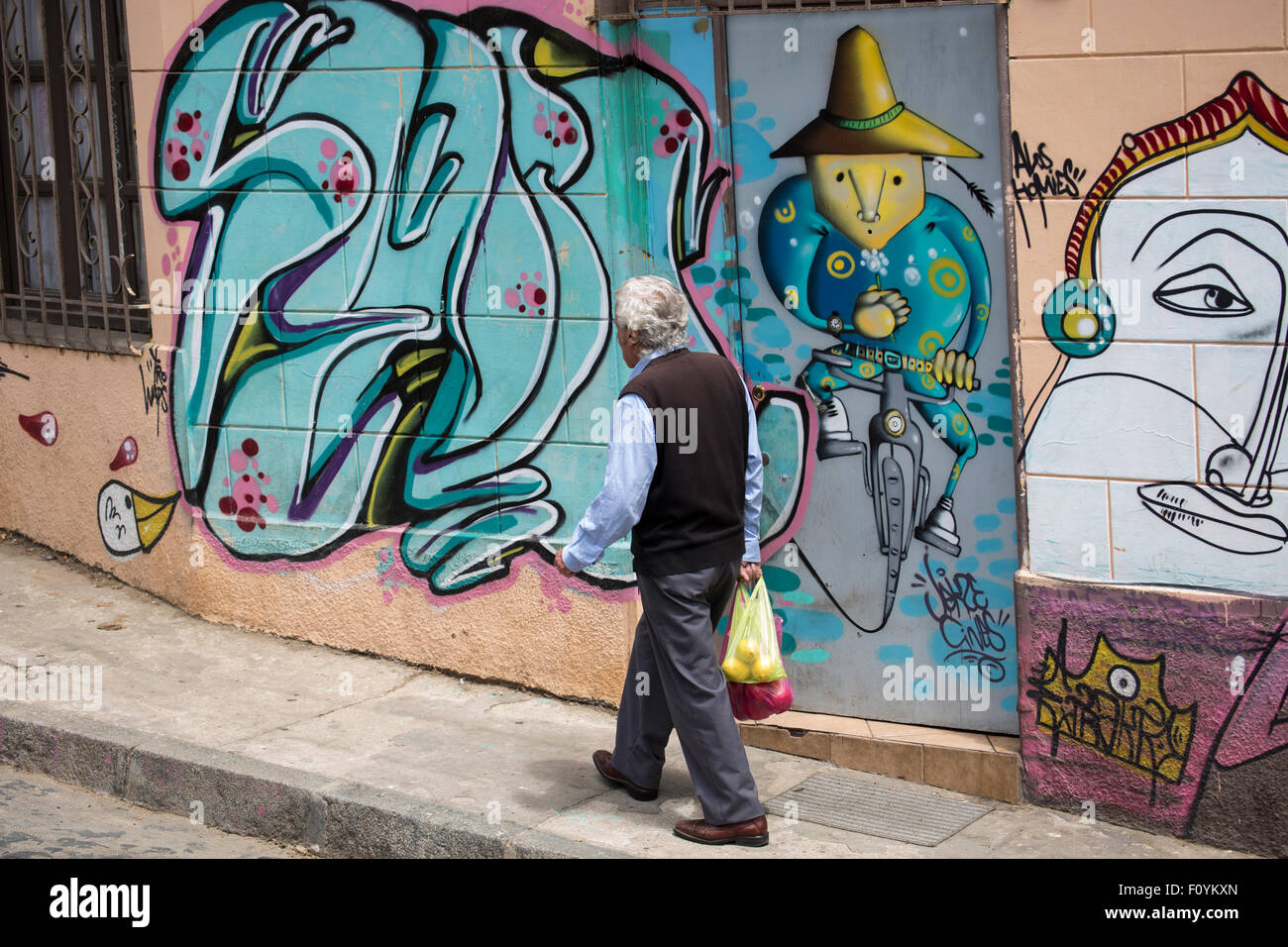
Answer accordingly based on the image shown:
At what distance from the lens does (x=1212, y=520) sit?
182 inches

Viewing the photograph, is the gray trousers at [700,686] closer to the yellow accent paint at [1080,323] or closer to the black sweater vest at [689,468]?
the black sweater vest at [689,468]

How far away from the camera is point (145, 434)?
A: 699cm

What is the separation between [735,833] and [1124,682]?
1.40m

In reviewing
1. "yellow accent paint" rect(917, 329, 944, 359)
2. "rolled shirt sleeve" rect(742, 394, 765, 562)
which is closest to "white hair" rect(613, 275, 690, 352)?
"rolled shirt sleeve" rect(742, 394, 765, 562)

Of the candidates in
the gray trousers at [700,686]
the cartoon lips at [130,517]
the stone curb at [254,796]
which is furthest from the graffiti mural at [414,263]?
the stone curb at [254,796]

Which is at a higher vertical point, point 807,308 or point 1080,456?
point 807,308

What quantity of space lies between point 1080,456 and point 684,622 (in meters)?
1.47

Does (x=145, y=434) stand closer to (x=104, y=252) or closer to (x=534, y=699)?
(x=104, y=252)

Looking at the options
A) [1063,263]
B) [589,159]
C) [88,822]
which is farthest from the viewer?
[589,159]

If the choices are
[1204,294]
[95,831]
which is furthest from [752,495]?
[95,831]
